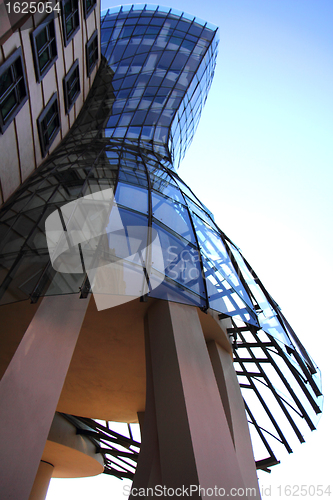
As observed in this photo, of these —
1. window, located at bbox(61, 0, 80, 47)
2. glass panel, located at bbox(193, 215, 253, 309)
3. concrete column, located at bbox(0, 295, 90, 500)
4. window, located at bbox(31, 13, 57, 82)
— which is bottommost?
concrete column, located at bbox(0, 295, 90, 500)

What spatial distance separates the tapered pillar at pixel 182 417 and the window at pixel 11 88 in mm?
7820

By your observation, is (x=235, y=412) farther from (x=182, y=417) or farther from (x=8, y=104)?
(x=8, y=104)

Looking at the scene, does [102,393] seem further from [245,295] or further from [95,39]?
[95,39]

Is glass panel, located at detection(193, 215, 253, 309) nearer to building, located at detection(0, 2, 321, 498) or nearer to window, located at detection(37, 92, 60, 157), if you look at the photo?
building, located at detection(0, 2, 321, 498)

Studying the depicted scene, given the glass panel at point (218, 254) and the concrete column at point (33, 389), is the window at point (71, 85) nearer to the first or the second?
the glass panel at point (218, 254)

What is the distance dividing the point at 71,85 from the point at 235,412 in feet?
56.2

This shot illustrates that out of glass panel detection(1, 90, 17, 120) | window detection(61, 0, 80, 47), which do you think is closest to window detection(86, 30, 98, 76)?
window detection(61, 0, 80, 47)

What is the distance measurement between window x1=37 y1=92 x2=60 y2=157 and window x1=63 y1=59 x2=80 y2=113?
47.7 inches

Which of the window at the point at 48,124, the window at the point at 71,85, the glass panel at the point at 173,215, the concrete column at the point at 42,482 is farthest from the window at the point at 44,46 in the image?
the concrete column at the point at 42,482

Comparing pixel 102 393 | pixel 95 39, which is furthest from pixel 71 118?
pixel 102 393

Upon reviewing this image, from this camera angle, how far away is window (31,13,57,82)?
1254 centimetres

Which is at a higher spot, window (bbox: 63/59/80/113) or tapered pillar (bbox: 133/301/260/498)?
window (bbox: 63/59/80/113)

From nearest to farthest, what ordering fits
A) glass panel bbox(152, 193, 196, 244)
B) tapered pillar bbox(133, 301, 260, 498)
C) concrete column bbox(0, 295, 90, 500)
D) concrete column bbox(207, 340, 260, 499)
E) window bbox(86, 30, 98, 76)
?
concrete column bbox(0, 295, 90, 500) → tapered pillar bbox(133, 301, 260, 498) → concrete column bbox(207, 340, 260, 499) → glass panel bbox(152, 193, 196, 244) → window bbox(86, 30, 98, 76)

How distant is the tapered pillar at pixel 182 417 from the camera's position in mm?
5961
